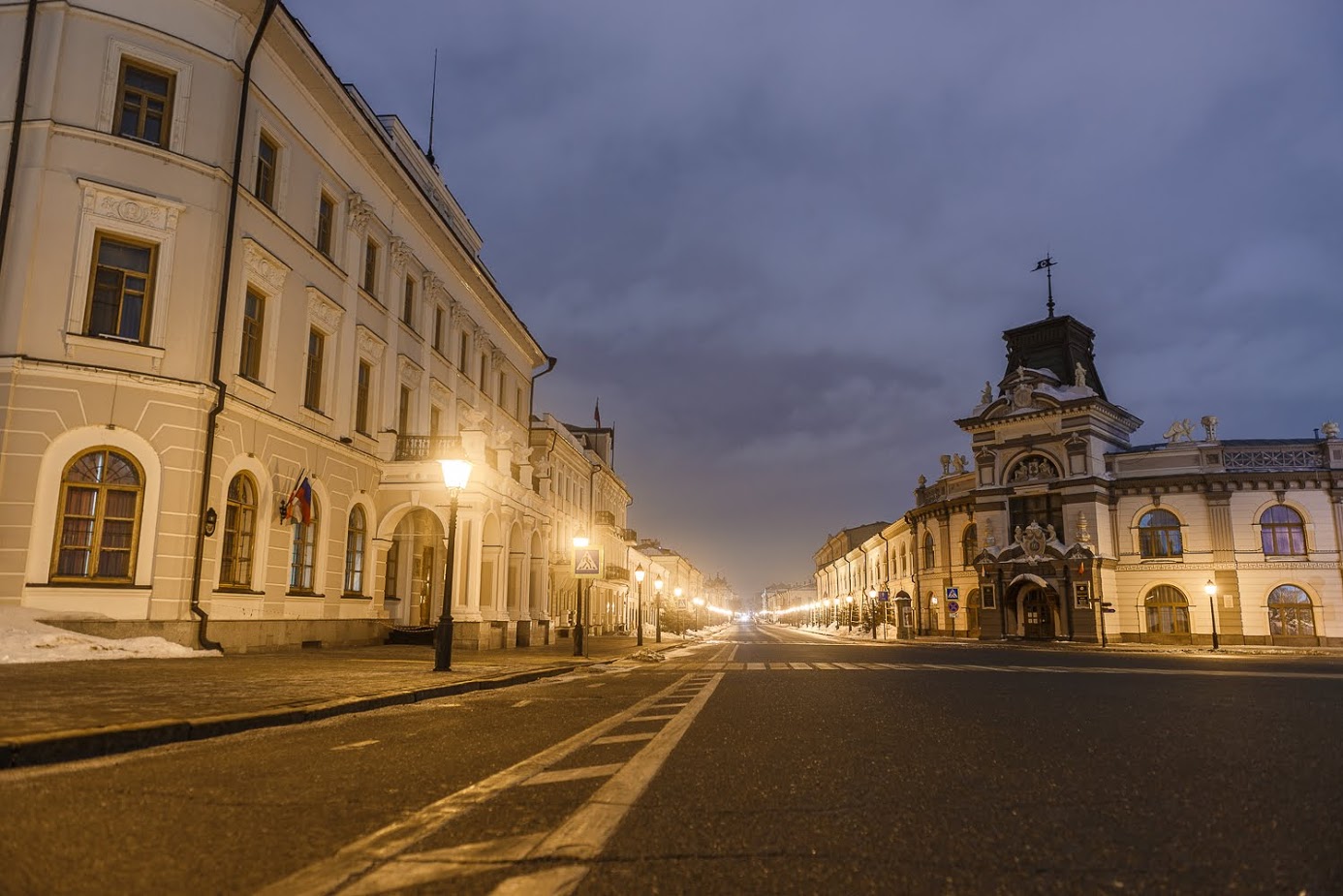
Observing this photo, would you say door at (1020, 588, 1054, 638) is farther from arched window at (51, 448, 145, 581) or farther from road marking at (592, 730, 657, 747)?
road marking at (592, 730, 657, 747)

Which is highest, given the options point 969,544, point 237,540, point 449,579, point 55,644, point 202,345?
point 202,345

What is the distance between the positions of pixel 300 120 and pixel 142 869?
69.8 feet

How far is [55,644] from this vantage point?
13.2 meters

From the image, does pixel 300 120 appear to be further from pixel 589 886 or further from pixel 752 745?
pixel 589 886

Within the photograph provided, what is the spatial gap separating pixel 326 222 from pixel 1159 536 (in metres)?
42.2

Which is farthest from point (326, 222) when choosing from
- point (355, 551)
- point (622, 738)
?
point (622, 738)

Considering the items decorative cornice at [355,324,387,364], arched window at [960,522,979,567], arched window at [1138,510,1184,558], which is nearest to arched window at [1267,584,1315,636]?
arched window at [1138,510,1184,558]

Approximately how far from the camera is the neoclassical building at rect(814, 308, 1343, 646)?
41.9 m

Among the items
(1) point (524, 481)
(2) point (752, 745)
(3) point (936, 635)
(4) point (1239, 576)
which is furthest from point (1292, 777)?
(3) point (936, 635)

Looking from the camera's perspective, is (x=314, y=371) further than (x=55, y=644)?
Yes

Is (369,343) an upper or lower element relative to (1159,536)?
upper

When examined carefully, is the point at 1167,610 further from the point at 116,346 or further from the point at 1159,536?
the point at 116,346

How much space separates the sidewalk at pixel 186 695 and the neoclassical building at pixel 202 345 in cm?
292

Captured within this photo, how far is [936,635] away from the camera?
55531mm
